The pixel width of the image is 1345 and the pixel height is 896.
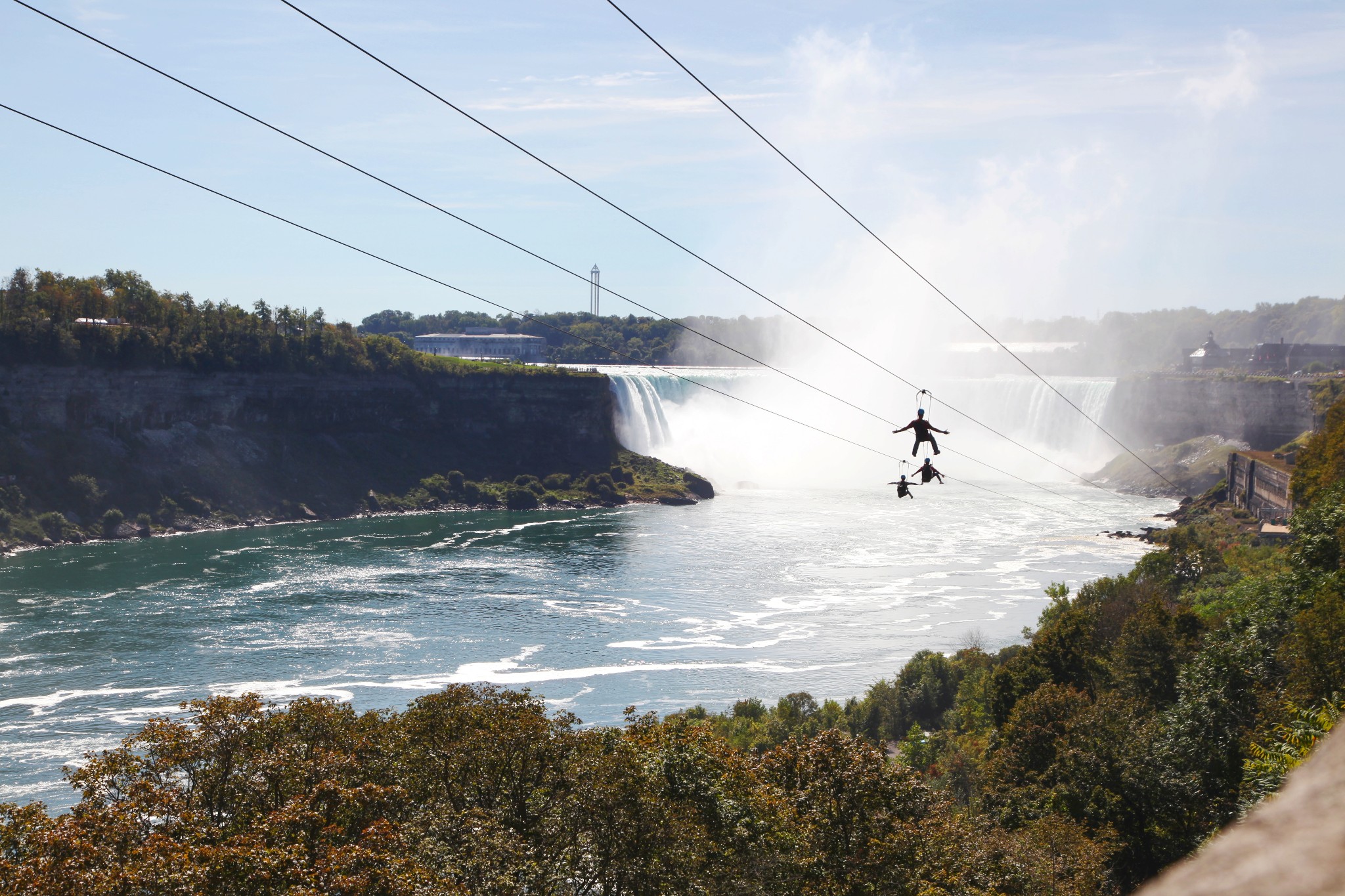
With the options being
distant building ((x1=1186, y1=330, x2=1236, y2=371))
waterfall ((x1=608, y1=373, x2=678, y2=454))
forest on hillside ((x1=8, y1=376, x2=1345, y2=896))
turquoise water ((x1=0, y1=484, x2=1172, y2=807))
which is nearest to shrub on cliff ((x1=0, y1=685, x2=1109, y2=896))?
forest on hillside ((x1=8, y1=376, x2=1345, y2=896))

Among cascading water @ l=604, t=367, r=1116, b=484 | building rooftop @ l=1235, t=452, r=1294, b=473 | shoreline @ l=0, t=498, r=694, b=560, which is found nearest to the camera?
building rooftop @ l=1235, t=452, r=1294, b=473

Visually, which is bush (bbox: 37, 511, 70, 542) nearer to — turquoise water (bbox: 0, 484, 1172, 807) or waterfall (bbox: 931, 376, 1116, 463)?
turquoise water (bbox: 0, 484, 1172, 807)

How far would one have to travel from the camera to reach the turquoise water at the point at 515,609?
3186 cm

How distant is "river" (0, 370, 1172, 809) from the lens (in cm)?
3186

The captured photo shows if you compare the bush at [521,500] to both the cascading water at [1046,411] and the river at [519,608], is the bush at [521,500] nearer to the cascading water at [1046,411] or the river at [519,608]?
the river at [519,608]

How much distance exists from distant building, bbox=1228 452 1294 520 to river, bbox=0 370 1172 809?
555cm

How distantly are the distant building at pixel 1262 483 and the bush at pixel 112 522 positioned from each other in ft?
201

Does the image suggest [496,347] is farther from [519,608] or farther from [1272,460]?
[1272,460]

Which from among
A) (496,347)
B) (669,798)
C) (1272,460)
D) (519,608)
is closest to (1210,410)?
(1272,460)

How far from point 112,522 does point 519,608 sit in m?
32.2

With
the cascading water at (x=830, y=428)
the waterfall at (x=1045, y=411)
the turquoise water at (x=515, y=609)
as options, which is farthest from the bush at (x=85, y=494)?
the waterfall at (x=1045, y=411)

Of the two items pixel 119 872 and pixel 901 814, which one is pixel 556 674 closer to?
pixel 901 814

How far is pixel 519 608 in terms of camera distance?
4331cm

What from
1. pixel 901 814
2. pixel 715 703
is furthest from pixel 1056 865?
pixel 715 703
